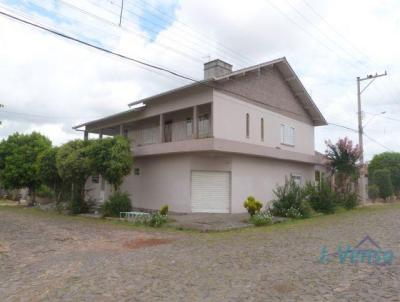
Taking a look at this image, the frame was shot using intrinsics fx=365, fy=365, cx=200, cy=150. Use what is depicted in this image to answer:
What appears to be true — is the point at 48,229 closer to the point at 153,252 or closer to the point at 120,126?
the point at 153,252

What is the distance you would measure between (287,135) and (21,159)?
18370 millimetres

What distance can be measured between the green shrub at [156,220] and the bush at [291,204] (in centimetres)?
583

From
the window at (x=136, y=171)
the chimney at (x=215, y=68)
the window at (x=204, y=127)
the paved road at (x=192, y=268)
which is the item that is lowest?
the paved road at (x=192, y=268)

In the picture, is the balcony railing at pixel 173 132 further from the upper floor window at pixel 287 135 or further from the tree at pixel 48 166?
the upper floor window at pixel 287 135

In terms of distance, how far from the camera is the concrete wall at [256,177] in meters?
19.1

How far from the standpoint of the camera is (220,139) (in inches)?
672

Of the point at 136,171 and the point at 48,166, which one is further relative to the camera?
the point at 48,166

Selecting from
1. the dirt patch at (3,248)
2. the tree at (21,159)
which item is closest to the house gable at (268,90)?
the dirt patch at (3,248)

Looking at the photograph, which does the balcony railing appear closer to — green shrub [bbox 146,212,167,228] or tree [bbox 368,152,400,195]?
green shrub [bbox 146,212,167,228]

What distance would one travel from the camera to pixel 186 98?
1905 cm

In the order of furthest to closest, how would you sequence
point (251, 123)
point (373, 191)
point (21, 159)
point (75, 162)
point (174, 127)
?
point (373, 191), point (21, 159), point (174, 127), point (251, 123), point (75, 162)

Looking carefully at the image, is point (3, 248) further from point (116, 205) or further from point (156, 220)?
point (116, 205)

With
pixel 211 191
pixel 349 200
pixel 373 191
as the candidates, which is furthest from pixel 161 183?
pixel 373 191

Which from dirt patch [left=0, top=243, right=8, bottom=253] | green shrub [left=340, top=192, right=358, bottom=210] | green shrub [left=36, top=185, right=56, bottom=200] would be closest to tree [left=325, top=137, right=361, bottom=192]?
green shrub [left=340, top=192, right=358, bottom=210]
